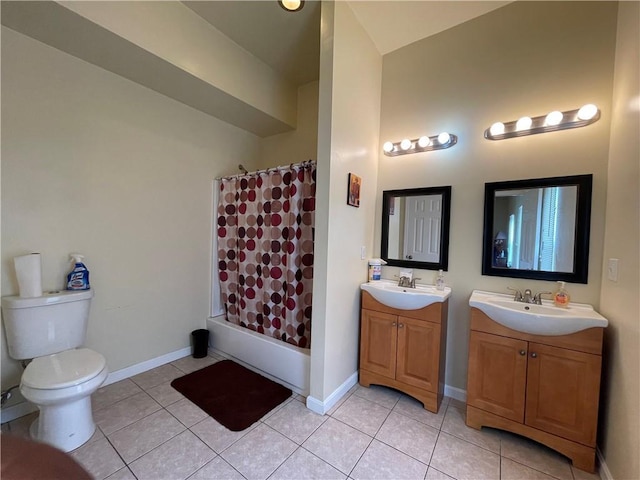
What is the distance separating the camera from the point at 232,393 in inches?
78.5

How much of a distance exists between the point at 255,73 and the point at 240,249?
5.47 feet

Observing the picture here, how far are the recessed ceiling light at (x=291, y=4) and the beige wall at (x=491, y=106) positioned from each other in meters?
0.88

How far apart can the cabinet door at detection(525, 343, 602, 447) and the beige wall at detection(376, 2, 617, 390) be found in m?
0.43

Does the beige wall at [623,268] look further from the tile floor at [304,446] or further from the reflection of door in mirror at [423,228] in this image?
the reflection of door in mirror at [423,228]

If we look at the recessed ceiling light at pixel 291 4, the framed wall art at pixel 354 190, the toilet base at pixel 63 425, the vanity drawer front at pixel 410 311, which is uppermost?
the recessed ceiling light at pixel 291 4

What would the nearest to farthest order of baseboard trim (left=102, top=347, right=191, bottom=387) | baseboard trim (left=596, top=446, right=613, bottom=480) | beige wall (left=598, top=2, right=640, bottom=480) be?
1. beige wall (left=598, top=2, right=640, bottom=480)
2. baseboard trim (left=596, top=446, right=613, bottom=480)
3. baseboard trim (left=102, top=347, right=191, bottom=387)

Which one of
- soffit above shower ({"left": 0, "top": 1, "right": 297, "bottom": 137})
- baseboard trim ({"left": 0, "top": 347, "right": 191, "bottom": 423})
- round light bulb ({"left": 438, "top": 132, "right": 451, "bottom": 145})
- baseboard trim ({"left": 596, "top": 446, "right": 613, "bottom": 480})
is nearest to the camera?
baseboard trim ({"left": 596, "top": 446, "right": 613, "bottom": 480})

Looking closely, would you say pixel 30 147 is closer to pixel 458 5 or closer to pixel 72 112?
pixel 72 112

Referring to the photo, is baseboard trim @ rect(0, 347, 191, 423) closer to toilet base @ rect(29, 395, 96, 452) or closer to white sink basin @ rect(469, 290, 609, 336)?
toilet base @ rect(29, 395, 96, 452)

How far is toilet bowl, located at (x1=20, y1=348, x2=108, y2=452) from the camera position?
1360 millimetres

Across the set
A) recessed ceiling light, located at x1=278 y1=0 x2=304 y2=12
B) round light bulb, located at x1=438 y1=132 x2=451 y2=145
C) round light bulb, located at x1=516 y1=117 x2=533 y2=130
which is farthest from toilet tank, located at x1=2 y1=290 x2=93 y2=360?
round light bulb, located at x1=516 y1=117 x2=533 y2=130

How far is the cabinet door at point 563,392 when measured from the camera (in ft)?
4.57

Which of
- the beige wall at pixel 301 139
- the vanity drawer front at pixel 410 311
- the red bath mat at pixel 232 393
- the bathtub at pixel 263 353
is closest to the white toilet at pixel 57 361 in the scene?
the red bath mat at pixel 232 393

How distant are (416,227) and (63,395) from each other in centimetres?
247
